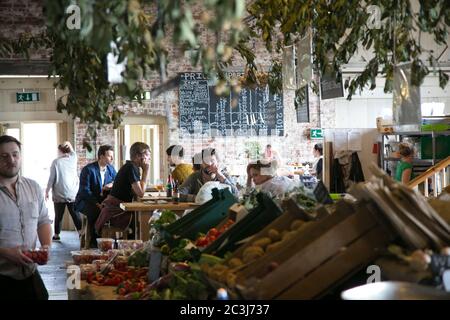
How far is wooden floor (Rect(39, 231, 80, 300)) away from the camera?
8281 mm

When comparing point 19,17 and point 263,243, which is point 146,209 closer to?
point 263,243

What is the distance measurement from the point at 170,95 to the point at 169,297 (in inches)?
459

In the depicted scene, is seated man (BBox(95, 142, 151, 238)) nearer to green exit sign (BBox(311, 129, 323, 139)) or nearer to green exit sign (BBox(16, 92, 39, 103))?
green exit sign (BBox(311, 129, 323, 139))

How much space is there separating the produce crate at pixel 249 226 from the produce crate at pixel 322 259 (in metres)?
0.76

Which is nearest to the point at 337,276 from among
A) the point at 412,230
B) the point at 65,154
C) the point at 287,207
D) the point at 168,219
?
the point at 412,230

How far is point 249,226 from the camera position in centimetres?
388

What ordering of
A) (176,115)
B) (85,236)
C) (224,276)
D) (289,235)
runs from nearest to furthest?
(224,276), (289,235), (85,236), (176,115)

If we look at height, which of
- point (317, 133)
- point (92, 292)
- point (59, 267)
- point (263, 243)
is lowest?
point (59, 267)

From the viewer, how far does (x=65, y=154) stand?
531 inches

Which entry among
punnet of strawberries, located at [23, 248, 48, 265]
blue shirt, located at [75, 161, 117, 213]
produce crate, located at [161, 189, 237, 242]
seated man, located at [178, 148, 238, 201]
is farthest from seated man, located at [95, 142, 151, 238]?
punnet of strawberries, located at [23, 248, 48, 265]

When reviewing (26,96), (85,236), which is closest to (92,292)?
(85,236)

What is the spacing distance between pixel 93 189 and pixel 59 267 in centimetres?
118

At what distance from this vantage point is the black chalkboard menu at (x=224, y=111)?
1491 centimetres

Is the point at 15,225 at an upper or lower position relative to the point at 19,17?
lower
